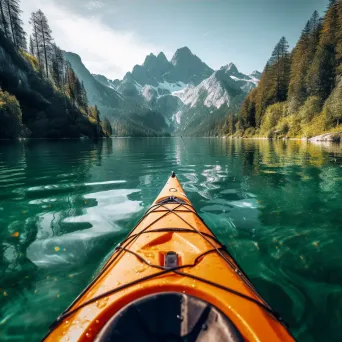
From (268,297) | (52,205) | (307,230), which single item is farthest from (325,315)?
(52,205)

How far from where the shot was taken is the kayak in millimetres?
1753

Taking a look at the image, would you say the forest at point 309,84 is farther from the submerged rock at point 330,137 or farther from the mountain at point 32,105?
the mountain at point 32,105

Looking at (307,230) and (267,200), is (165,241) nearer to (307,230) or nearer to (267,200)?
(307,230)

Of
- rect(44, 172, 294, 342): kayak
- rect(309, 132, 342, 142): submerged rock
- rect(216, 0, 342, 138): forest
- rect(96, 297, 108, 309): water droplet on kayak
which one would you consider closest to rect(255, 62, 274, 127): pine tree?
rect(216, 0, 342, 138): forest

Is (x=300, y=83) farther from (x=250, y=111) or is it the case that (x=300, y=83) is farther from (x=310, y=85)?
(x=250, y=111)

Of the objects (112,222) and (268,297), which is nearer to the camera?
(268,297)

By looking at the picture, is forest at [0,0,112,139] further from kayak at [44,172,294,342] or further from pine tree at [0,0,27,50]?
kayak at [44,172,294,342]

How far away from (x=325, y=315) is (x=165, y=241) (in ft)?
8.21

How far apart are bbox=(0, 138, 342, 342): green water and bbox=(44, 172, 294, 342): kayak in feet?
4.25

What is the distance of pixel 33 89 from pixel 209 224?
6444 centimetres

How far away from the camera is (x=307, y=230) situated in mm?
5383

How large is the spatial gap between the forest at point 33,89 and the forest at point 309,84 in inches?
2132

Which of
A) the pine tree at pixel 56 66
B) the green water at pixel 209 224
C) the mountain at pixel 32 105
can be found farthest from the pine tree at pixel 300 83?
the pine tree at pixel 56 66

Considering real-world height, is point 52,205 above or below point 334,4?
below
